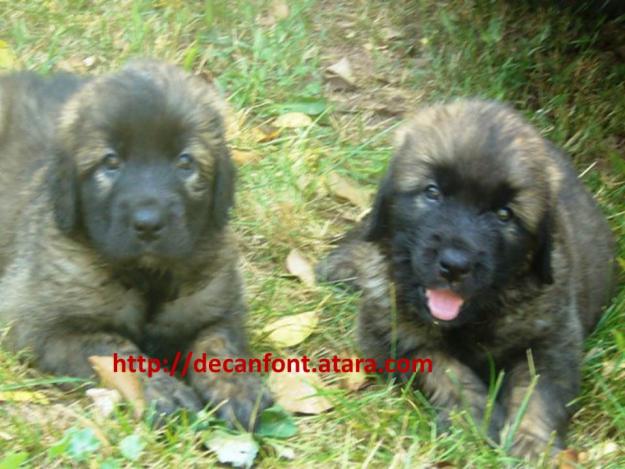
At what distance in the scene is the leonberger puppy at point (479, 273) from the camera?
3754mm

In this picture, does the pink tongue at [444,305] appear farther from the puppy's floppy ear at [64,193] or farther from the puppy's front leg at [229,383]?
the puppy's floppy ear at [64,193]

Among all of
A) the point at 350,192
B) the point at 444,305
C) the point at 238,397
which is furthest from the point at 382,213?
the point at 350,192

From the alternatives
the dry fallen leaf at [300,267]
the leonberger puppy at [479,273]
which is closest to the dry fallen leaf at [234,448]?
the leonberger puppy at [479,273]

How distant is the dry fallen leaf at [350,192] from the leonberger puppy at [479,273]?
1.13 m

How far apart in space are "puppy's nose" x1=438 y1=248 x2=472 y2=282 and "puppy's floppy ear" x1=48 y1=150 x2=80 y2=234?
1237 millimetres

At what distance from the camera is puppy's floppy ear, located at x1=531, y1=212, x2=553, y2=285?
3.90 metres

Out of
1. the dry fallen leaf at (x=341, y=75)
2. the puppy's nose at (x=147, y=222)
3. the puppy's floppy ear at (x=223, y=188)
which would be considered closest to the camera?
the puppy's nose at (x=147, y=222)

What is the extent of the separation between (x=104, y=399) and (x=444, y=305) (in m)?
1.17

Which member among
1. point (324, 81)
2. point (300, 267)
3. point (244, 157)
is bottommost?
point (300, 267)

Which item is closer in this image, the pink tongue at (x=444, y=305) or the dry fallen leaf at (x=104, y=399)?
the dry fallen leaf at (x=104, y=399)

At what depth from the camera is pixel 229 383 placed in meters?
3.91

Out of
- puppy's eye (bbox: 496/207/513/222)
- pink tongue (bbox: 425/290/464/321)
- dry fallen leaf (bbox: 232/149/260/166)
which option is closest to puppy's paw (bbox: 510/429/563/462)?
pink tongue (bbox: 425/290/464/321)

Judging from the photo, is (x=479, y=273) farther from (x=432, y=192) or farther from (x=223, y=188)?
(x=223, y=188)

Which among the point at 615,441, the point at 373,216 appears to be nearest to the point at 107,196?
the point at 373,216
